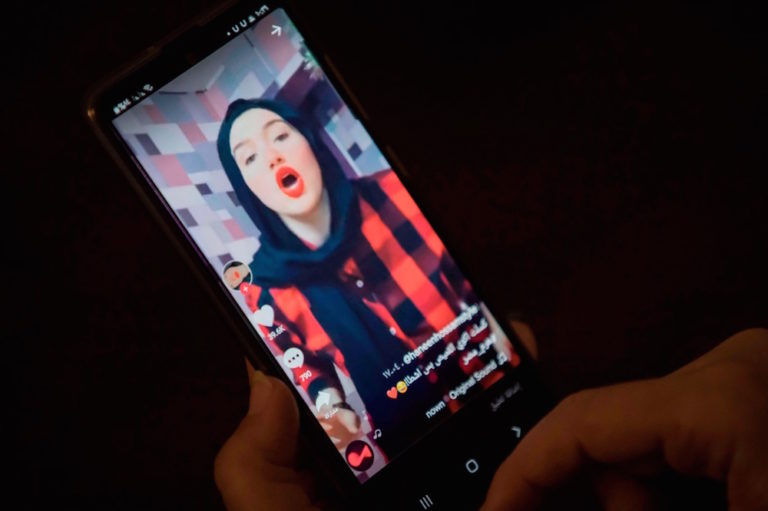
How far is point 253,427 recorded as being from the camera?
42 centimetres

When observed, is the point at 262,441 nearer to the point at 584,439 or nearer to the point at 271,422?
the point at 271,422

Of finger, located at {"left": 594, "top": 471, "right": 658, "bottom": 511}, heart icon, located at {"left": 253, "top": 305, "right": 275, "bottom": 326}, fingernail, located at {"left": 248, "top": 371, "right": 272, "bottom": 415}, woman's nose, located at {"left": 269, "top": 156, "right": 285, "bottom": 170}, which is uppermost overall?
woman's nose, located at {"left": 269, "top": 156, "right": 285, "bottom": 170}

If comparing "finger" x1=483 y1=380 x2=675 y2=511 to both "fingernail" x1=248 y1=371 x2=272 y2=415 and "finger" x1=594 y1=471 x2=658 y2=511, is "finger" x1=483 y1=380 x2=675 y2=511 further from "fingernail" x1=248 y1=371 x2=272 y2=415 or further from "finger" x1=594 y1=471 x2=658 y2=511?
"fingernail" x1=248 y1=371 x2=272 y2=415

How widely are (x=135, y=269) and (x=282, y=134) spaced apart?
21cm

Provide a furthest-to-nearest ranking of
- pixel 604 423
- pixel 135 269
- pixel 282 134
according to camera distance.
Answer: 1. pixel 135 269
2. pixel 282 134
3. pixel 604 423

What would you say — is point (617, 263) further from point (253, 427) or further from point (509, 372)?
point (253, 427)

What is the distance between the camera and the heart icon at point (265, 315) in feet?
1.45

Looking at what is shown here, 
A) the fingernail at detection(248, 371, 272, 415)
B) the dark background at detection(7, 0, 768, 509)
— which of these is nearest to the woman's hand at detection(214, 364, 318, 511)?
the fingernail at detection(248, 371, 272, 415)

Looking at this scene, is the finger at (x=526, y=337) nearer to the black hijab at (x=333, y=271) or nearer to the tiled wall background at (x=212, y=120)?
the black hijab at (x=333, y=271)

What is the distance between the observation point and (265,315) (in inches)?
17.5

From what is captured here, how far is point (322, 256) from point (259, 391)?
0.11 m

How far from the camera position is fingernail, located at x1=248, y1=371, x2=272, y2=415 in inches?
16.8

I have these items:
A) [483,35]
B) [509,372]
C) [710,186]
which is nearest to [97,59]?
[483,35]

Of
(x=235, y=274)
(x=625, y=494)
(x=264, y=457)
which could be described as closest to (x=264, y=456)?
(x=264, y=457)
